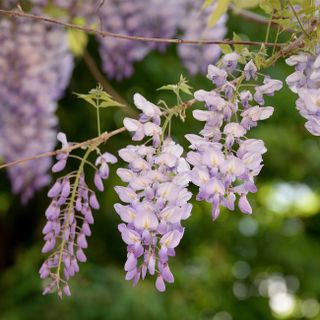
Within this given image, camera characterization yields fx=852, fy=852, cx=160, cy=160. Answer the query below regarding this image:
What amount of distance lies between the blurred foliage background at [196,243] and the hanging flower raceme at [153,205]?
2778 mm

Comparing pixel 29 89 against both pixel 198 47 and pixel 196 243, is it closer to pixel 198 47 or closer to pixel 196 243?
pixel 198 47

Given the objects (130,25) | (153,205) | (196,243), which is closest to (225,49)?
(153,205)

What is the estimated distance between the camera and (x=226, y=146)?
42.6 inches

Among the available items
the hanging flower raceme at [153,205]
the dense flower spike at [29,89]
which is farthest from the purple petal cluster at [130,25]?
the hanging flower raceme at [153,205]

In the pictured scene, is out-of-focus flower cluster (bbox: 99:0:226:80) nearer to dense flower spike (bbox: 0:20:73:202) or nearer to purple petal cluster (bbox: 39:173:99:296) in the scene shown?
dense flower spike (bbox: 0:20:73:202)

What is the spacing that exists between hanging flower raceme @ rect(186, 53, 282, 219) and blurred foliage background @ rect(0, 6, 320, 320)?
107 inches

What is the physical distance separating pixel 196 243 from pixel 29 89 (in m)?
2.36

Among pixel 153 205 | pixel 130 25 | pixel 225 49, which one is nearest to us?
pixel 153 205

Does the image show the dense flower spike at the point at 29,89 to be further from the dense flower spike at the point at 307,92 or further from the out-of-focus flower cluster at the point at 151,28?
the dense flower spike at the point at 307,92

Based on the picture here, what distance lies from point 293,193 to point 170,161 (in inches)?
207

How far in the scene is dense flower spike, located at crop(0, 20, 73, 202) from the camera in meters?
2.85

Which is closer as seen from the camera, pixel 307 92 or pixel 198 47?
pixel 307 92

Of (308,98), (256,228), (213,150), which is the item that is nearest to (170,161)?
(213,150)

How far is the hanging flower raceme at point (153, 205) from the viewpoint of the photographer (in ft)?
3.44
